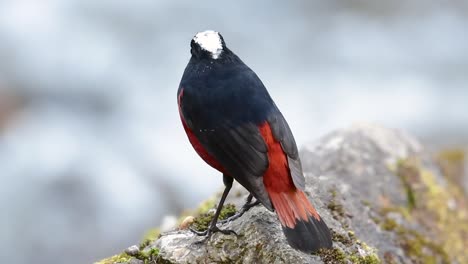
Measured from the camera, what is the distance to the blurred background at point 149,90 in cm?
1100

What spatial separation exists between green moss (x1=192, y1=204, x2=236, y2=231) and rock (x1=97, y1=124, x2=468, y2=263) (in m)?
0.09

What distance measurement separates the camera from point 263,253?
3775mm

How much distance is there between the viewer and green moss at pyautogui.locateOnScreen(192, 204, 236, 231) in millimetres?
4305

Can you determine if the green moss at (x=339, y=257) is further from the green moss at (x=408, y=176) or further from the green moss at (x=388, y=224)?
the green moss at (x=408, y=176)

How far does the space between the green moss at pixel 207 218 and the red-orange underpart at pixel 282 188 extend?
722mm

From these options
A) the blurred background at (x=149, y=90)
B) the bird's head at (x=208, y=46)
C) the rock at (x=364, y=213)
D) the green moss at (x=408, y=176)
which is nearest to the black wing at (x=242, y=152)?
the rock at (x=364, y=213)

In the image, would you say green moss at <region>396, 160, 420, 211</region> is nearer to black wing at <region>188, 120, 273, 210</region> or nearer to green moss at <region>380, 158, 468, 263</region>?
green moss at <region>380, 158, 468, 263</region>

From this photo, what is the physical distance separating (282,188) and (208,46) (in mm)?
971

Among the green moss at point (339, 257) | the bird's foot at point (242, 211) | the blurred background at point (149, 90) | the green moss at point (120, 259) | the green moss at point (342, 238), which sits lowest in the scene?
the green moss at point (339, 257)

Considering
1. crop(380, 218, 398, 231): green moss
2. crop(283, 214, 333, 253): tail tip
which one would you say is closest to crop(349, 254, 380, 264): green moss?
crop(283, 214, 333, 253): tail tip

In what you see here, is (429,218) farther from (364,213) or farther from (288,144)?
(288,144)

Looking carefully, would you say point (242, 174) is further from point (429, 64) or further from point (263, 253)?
point (429, 64)

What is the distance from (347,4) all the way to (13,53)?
6979 mm

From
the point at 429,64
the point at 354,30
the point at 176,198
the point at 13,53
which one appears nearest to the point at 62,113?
the point at 13,53
